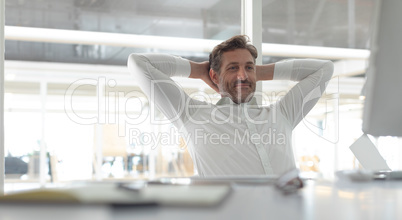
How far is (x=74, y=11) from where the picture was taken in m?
3.01

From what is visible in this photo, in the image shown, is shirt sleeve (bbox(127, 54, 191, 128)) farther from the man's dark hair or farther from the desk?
the desk

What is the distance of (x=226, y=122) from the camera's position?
209 cm

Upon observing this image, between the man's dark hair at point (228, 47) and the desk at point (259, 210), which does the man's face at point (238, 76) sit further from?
the desk at point (259, 210)

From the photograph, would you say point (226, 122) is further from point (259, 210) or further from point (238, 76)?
point (259, 210)

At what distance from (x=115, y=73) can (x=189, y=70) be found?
241 centimetres

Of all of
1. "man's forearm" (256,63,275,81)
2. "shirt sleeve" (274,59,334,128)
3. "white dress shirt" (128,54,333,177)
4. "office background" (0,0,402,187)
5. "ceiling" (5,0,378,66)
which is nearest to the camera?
"white dress shirt" (128,54,333,177)

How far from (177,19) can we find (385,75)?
8.05ft

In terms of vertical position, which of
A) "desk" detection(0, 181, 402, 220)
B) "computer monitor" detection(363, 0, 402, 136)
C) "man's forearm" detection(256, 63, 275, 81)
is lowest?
"desk" detection(0, 181, 402, 220)

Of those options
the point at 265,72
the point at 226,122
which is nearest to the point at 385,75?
the point at 226,122

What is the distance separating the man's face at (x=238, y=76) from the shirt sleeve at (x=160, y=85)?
0.23 meters

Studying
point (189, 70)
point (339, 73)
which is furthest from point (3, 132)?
point (339, 73)

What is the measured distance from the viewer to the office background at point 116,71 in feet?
10.2

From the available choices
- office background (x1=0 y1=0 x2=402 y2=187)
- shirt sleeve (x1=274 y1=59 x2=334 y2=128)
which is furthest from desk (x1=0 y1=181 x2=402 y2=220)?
office background (x1=0 y1=0 x2=402 y2=187)

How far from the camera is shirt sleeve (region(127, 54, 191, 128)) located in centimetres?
206
